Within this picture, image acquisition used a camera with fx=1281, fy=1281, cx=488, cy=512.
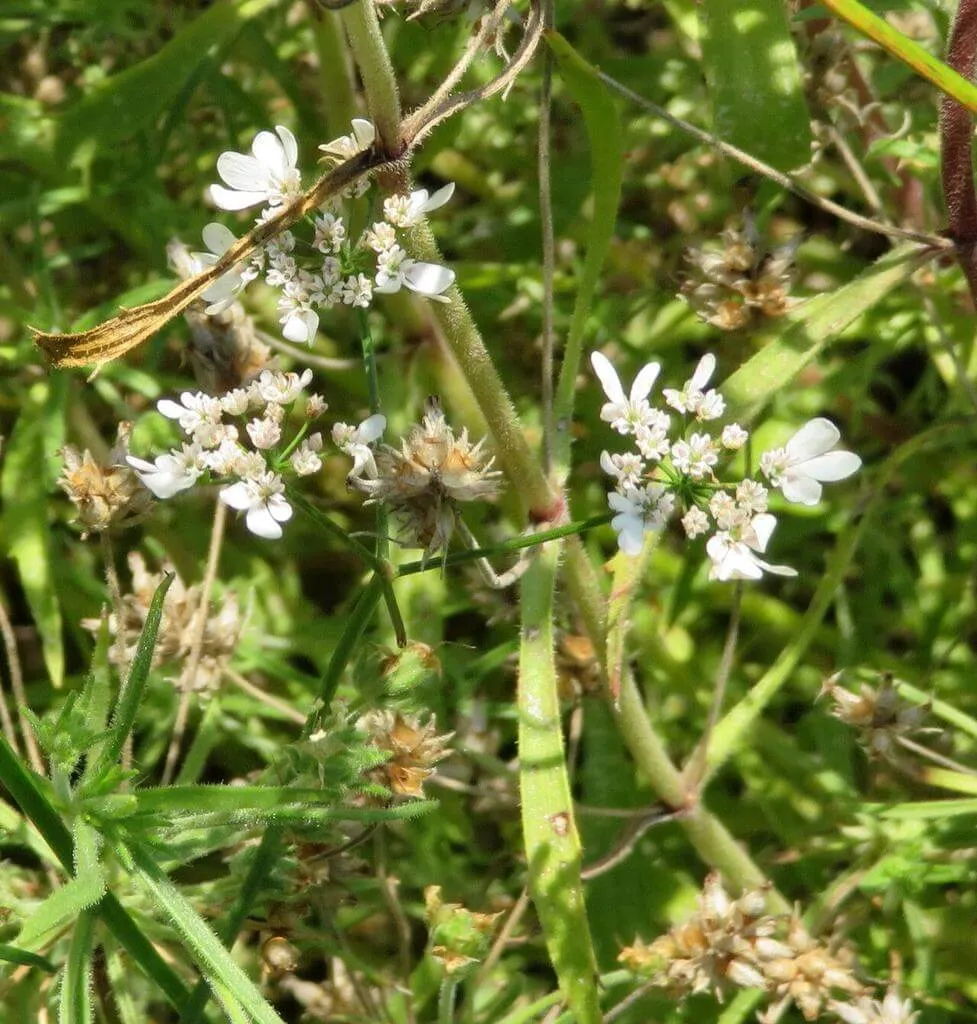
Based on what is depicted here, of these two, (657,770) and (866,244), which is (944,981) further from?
(866,244)

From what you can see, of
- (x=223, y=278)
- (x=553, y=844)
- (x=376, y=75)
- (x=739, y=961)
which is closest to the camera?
(x=376, y=75)

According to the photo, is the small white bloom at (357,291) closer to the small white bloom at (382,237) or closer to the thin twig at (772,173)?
the small white bloom at (382,237)

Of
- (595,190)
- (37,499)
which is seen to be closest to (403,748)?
(595,190)

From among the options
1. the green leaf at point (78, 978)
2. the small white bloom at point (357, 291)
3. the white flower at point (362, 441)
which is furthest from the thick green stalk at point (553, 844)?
the green leaf at point (78, 978)

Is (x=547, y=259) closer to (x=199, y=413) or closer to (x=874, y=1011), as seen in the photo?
(x=199, y=413)

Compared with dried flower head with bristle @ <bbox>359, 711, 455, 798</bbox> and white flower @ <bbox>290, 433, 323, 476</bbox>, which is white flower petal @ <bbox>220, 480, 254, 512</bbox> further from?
dried flower head with bristle @ <bbox>359, 711, 455, 798</bbox>

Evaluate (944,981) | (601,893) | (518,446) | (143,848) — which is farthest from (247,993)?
(944,981)
